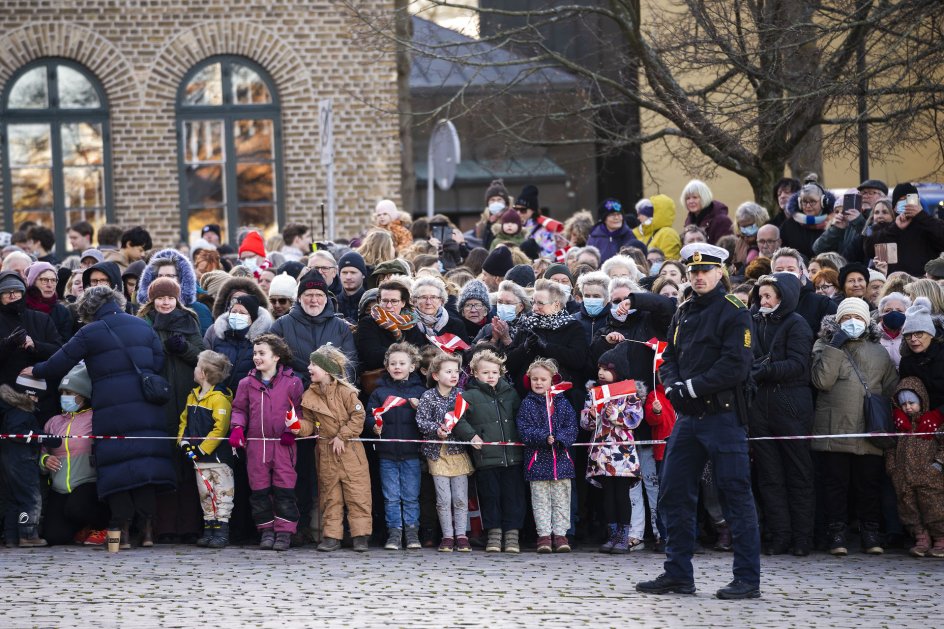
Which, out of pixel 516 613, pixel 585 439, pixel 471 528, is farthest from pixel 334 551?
pixel 516 613

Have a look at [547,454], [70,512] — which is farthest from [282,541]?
[547,454]

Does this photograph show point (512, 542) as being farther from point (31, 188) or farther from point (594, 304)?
point (31, 188)

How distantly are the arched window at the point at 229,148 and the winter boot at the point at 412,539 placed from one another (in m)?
11.9

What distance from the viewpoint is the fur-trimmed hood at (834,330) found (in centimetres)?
1206

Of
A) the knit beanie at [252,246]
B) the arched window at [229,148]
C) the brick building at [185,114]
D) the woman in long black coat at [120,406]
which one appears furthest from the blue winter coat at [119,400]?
the arched window at [229,148]

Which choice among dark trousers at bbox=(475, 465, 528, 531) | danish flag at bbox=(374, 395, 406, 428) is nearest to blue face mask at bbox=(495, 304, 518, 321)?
danish flag at bbox=(374, 395, 406, 428)

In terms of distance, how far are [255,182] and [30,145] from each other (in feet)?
10.7

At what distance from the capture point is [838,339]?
12.1m

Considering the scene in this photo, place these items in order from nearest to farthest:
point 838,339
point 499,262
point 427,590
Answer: point 427,590, point 838,339, point 499,262

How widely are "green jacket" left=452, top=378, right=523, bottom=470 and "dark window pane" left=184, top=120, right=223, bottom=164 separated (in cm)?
1213

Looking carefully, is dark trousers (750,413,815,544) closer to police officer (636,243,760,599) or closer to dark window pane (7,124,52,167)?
police officer (636,243,760,599)

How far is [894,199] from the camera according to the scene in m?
14.9

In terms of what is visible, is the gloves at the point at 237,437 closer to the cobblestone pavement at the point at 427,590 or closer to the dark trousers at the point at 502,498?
the cobblestone pavement at the point at 427,590

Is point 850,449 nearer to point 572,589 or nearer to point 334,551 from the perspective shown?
point 572,589
